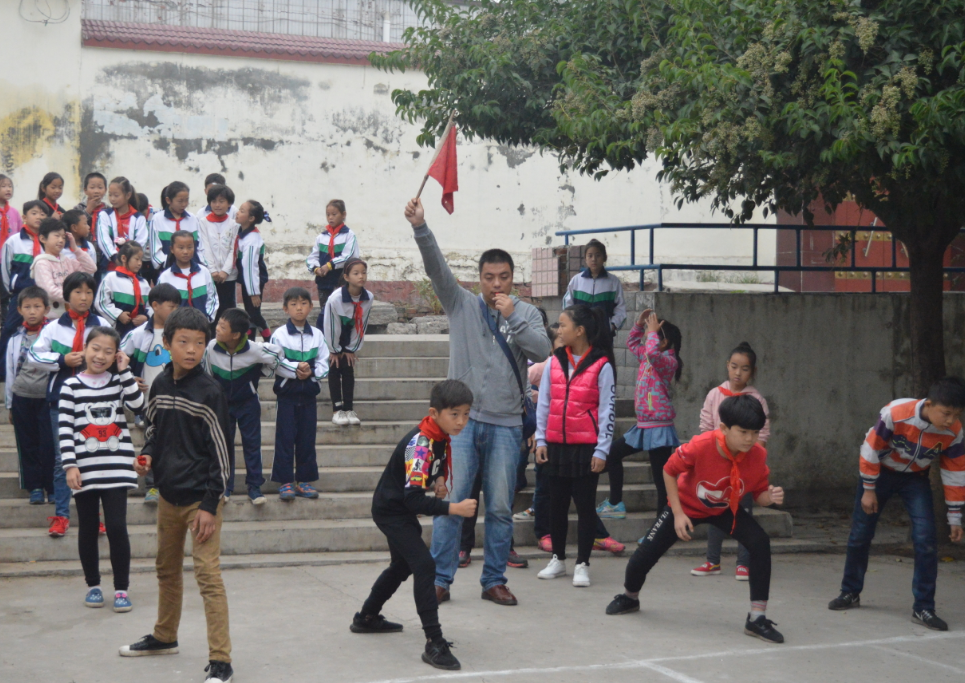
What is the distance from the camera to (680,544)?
7.84 meters

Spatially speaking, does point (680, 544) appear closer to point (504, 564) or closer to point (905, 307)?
point (504, 564)

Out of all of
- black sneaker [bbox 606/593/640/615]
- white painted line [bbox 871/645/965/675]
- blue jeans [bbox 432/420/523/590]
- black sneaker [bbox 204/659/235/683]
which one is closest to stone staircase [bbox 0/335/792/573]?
blue jeans [bbox 432/420/523/590]

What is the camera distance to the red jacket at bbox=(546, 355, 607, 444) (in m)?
6.56

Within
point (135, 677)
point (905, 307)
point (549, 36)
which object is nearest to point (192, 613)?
point (135, 677)

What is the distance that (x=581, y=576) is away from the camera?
21.4 feet

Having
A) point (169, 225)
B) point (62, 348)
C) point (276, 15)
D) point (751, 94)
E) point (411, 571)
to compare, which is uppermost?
point (276, 15)

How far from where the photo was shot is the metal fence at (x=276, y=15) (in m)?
16.1

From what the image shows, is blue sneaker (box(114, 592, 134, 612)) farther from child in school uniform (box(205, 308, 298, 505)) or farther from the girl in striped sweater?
child in school uniform (box(205, 308, 298, 505))

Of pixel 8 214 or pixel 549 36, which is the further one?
pixel 8 214

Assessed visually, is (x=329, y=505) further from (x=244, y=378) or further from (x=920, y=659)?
(x=920, y=659)

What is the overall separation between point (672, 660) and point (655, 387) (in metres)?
2.89

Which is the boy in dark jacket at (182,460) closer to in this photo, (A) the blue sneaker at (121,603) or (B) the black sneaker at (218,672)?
(B) the black sneaker at (218,672)

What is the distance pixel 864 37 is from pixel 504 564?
3.73 metres

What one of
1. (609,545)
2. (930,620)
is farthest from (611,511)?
(930,620)
